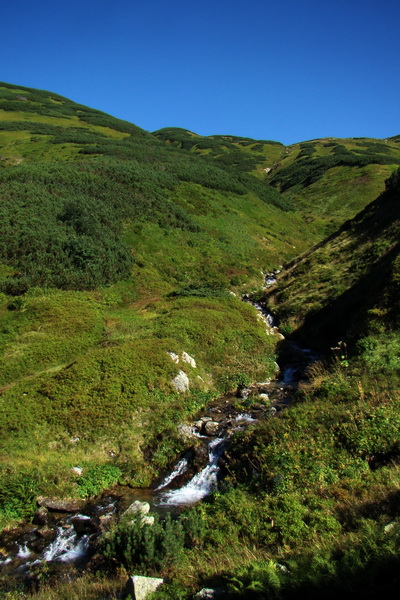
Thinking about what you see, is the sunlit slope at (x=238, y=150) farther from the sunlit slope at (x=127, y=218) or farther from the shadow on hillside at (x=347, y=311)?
the shadow on hillside at (x=347, y=311)

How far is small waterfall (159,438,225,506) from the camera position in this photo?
42.1 ft

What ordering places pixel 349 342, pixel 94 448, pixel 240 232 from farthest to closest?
pixel 240 232
pixel 349 342
pixel 94 448

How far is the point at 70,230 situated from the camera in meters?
37.3

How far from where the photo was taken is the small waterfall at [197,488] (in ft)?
42.1

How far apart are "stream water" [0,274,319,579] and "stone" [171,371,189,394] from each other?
1.75m

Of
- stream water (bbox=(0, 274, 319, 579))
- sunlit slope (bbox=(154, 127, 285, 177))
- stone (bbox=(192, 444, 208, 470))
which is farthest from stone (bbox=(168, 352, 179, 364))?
sunlit slope (bbox=(154, 127, 285, 177))

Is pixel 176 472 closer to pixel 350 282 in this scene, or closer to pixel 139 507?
pixel 139 507

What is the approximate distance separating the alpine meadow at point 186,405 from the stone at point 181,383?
0.41 ft

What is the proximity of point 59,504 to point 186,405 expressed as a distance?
289 inches

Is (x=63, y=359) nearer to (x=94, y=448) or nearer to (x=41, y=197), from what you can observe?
(x=94, y=448)

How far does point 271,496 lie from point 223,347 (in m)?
14.0

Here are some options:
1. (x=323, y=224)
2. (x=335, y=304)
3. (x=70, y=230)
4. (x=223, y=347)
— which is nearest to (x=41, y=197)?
(x=70, y=230)

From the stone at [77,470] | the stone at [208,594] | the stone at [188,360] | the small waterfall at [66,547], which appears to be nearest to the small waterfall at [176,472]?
the stone at [77,470]

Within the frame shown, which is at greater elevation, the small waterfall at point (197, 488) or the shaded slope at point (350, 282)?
the shaded slope at point (350, 282)
